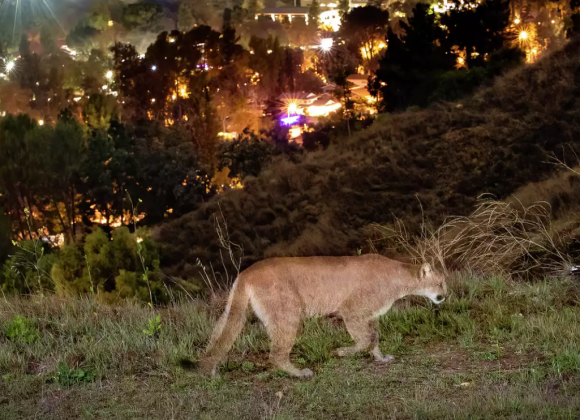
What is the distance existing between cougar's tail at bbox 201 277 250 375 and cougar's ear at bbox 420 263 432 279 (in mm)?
1054

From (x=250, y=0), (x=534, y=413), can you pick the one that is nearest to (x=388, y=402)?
(x=534, y=413)

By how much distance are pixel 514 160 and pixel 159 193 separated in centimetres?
1748

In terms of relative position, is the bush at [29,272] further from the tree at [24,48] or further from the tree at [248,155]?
the tree at [24,48]

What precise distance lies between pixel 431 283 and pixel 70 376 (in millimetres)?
2136

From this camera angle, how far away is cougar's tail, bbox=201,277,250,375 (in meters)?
4.12

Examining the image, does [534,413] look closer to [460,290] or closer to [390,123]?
[460,290]

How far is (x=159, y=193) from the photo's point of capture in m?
34.7

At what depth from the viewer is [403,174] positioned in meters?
24.6

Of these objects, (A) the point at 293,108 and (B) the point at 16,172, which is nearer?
(B) the point at 16,172

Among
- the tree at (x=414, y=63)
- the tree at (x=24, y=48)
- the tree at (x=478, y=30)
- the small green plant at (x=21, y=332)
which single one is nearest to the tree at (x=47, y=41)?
the tree at (x=24, y=48)

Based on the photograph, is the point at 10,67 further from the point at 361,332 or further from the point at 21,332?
the point at 361,332

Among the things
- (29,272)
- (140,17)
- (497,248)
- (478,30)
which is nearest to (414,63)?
(478,30)

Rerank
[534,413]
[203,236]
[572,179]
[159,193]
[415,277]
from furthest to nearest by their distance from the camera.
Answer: [159,193] → [203,236] → [572,179] → [415,277] → [534,413]

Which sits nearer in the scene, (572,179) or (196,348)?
(196,348)
